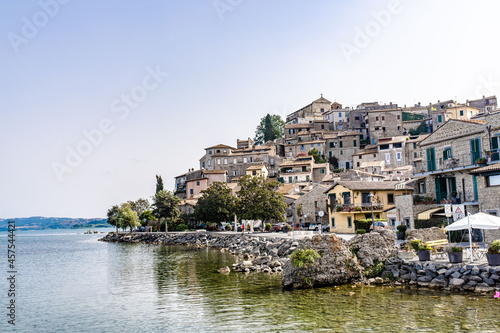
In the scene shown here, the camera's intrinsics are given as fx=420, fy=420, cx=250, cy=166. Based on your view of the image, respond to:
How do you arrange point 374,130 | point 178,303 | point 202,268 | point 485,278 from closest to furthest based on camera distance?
point 485,278, point 178,303, point 202,268, point 374,130

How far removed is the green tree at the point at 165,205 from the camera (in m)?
78.2

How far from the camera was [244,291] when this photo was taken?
23.1 m

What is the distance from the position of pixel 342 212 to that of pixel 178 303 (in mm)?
30935

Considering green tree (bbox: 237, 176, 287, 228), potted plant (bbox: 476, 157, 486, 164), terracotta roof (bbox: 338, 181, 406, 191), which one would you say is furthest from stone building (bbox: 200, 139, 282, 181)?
potted plant (bbox: 476, 157, 486, 164)

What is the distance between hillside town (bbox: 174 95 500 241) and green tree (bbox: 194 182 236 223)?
785 cm

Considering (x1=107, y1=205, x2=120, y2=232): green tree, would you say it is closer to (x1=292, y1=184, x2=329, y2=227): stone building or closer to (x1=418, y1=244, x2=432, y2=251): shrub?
(x1=292, y1=184, x2=329, y2=227): stone building

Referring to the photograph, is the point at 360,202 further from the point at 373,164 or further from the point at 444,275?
the point at 373,164

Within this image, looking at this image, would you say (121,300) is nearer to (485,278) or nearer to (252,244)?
(485,278)

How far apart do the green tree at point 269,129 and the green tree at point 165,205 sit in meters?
54.3

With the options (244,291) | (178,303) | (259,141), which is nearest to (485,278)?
(244,291)

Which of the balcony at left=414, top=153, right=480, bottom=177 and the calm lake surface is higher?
the balcony at left=414, top=153, right=480, bottom=177

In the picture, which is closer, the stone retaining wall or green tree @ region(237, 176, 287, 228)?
the stone retaining wall

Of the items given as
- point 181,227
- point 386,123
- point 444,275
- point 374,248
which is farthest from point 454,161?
point 386,123

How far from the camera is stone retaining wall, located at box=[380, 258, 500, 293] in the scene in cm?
1928
